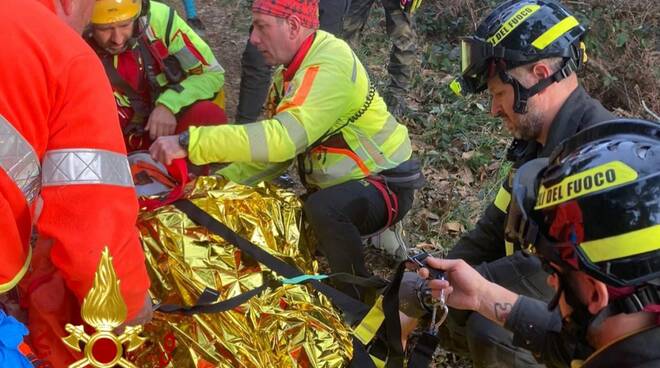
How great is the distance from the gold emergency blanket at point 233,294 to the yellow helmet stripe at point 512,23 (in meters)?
1.20

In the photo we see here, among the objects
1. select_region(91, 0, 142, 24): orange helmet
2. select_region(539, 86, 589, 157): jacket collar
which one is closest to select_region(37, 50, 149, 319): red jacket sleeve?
select_region(91, 0, 142, 24): orange helmet

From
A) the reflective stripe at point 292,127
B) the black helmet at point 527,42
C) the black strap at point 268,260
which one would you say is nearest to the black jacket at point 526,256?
the black helmet at point 527,42

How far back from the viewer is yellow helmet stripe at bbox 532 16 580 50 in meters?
2.80

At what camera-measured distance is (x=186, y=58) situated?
3768 millimetres

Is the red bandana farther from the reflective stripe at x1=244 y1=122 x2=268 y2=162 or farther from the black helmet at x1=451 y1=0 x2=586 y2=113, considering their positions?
the black helmet at x1=451 y1=0 x2=586 y2=113

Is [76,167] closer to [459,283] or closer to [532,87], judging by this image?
[459,283]

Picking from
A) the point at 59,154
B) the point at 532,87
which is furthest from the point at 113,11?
the point at 532,87

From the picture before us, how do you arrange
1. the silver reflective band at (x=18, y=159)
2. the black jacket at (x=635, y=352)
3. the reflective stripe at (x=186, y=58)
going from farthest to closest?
the reflective stripe at (x=186, y=58), the silver reflective band at (x=18, y=159), the black jacket at (x=635, y=352)

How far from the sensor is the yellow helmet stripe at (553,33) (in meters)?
2.80

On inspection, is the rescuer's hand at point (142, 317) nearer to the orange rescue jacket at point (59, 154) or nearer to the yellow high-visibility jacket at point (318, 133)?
the orange rescue jacket at point (59, 154)

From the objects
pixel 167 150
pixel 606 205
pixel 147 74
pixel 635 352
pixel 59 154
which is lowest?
pixel 147 74

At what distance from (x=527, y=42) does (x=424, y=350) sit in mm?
1370

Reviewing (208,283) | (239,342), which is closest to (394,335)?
(239,342)

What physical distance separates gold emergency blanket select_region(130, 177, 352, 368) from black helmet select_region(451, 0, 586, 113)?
1.13 m
